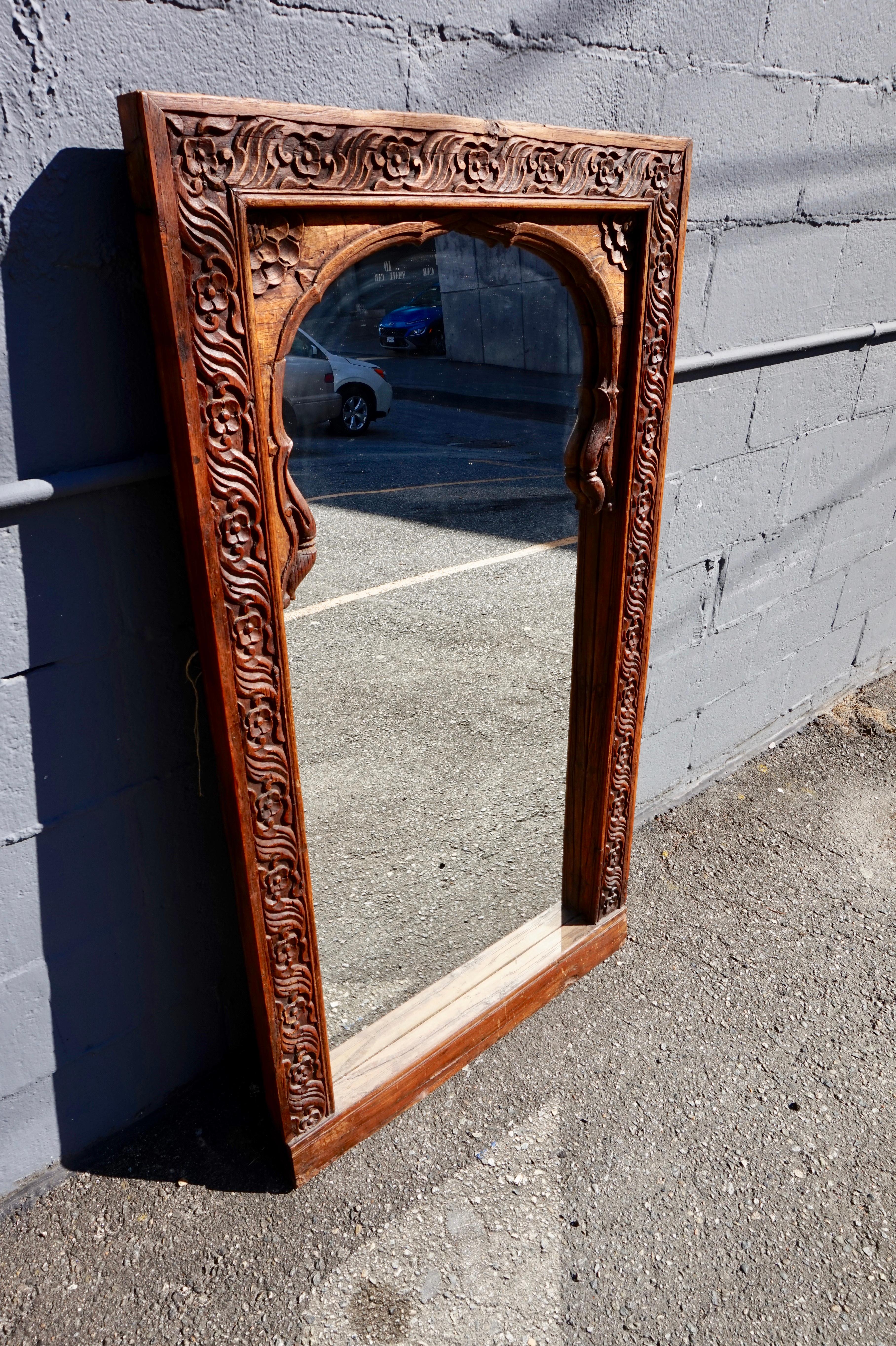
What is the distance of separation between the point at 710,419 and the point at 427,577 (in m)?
1.34

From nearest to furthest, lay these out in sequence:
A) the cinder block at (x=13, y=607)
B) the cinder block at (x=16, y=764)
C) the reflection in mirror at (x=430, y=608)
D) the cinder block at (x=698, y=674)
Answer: the cinder block at (x=13, y=607) → the cinder block at (x=16, y=764) → the reflection in mirror at (x=430, y=608) → the cinder block at (x=698, y=674)

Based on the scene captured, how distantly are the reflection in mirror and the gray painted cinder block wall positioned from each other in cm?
31

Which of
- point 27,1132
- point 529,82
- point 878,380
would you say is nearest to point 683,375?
point 529,82

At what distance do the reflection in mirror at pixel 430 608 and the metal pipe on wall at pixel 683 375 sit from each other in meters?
0.31

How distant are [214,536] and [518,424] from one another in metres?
0.98

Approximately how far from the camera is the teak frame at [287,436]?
4.96ft

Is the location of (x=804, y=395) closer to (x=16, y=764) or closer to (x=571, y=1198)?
(x=571, y=1198)

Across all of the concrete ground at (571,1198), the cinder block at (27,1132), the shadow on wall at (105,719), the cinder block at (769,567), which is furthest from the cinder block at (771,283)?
the cinder block at (27,1132)

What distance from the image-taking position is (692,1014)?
2.87 m

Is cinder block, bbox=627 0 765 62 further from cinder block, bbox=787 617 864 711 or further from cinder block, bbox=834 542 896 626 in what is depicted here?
cinder block, bbox=787 617 864 711

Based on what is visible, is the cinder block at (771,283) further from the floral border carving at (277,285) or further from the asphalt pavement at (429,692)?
the asphalt pavement at (429,692)

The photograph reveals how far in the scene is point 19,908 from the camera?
2.00 metres

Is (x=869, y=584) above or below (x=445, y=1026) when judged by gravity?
above

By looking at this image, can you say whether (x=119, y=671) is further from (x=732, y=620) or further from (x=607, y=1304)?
(x=732, y=620)
